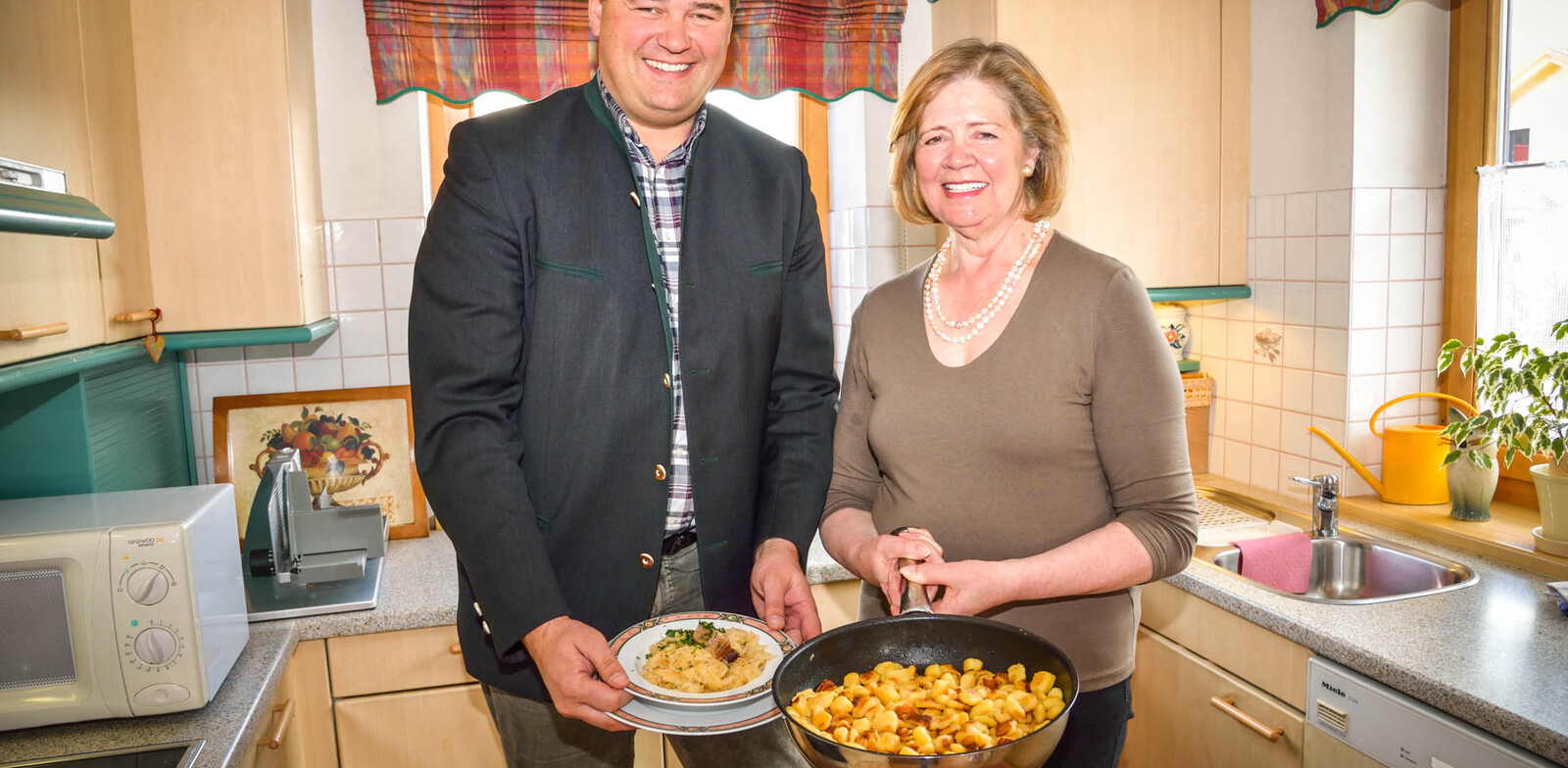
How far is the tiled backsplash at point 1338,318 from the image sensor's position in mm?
2174

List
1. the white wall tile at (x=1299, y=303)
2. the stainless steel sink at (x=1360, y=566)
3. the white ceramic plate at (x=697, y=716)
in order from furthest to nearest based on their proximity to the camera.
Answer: the white wall tile at (x=1299, y=303) → the stainless steel sink at (x=1360, y=566) → the white ceramic plate at (x=697, y=716)

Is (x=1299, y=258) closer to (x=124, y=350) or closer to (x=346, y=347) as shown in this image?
(x=346, y=347)

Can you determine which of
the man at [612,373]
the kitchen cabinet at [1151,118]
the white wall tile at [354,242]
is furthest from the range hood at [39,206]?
the kitchen cabinet at [1151,118]

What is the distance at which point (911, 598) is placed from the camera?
3.71 ft

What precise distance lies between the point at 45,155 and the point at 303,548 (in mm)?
926

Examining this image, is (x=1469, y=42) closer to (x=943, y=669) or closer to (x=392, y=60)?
(x=943, y=669)

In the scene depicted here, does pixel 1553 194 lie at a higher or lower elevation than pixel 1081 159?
lower

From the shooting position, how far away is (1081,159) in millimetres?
2305

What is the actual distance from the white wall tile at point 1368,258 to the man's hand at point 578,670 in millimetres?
1861

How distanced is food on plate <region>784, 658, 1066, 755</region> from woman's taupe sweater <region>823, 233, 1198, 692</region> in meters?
0.28

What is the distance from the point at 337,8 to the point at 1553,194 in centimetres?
263

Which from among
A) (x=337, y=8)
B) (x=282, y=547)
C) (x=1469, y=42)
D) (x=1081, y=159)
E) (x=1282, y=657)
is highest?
(x=337, y=8)

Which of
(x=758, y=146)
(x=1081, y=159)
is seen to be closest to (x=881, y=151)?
(x=1081, y=159)

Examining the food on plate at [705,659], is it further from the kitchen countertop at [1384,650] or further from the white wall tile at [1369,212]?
the white wall tile at [1369,212]
